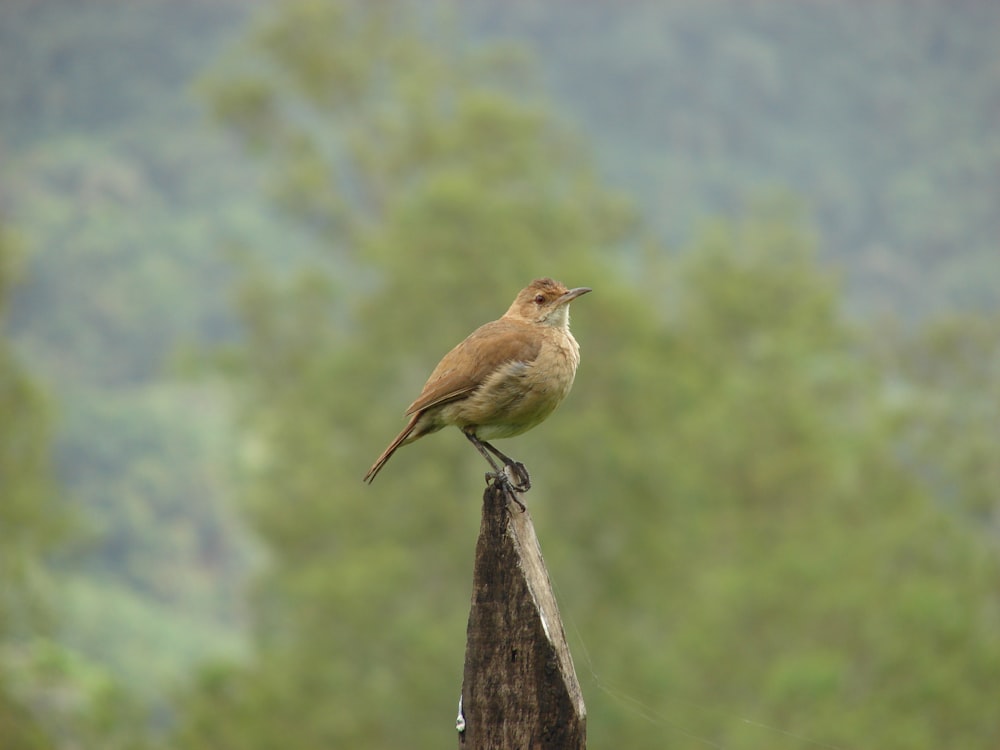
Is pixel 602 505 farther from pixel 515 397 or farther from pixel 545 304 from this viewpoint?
pixel 515 397

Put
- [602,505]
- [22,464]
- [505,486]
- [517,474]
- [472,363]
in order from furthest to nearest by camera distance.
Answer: [602,505] → [22,464] → [472,363] → [517,474] → [505,486]

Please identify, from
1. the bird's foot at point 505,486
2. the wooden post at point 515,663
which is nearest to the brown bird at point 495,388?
the bird's foot at point 505,486

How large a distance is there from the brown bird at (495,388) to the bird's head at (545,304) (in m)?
0.53

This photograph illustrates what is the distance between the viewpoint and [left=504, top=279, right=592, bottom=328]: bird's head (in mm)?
5801

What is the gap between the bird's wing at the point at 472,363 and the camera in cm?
497

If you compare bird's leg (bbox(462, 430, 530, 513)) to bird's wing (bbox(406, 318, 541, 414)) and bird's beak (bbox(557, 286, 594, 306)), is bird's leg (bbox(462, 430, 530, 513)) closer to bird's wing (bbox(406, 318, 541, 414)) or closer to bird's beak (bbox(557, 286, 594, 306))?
bird's wing (bbox(406, 318, 541, 414))

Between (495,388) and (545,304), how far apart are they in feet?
3.50

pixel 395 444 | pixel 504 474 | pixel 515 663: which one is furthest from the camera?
pixel 395 444

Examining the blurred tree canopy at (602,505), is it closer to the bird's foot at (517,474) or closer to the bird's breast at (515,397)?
the bird's breast at (515,397)

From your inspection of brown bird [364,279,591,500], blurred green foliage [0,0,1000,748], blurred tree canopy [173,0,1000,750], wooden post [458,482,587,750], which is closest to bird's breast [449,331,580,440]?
brown bird [364,279,591,500]

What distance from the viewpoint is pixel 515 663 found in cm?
350

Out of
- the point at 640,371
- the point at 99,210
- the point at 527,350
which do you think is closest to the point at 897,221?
the point at 99,210

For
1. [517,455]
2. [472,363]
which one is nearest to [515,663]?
[472,363]

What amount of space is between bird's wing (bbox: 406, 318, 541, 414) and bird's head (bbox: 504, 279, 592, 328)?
635 millimetres
